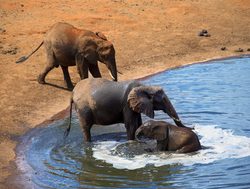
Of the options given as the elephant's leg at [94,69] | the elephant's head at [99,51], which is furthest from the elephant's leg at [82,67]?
the elephant's leg at [94,69]

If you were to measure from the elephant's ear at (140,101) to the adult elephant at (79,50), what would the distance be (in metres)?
3.55

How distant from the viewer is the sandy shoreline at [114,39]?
14.1 m

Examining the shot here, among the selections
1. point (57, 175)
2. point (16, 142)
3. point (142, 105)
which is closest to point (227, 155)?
Result: point (142, 105)

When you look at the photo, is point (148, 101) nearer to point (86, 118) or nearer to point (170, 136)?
point (170, 136)

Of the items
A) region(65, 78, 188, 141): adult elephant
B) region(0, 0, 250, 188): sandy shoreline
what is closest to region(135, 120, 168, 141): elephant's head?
region(65, 78, 188, 141): adult elephant

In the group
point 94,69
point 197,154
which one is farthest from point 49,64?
point 197,154

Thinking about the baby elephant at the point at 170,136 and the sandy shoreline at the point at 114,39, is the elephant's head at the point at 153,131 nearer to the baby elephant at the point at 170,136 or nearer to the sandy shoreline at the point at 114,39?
the baby elephant at the point at 170,136

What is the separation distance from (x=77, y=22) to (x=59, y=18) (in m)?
1.18

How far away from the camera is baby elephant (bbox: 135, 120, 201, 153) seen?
34.0ft

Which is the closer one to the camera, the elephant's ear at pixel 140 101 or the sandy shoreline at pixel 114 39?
the elephant's ear at pixel 140 101

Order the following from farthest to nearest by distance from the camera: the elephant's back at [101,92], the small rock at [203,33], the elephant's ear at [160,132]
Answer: the small rock at [203,33], the elephant's back at [101,92], the elephant's ear at [160,132]

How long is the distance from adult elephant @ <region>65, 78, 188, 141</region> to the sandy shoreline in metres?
1.49

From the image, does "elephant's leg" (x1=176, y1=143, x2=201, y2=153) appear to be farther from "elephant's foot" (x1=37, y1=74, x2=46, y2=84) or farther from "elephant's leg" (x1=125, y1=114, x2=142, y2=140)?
"elephant's foot" (x1=37, y1=74, x2=46, y2=84)

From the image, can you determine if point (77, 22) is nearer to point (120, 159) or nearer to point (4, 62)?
point (4, 62)
